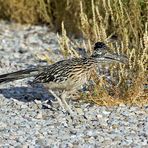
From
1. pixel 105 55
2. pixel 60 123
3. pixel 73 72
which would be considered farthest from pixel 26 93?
pixel 105 55

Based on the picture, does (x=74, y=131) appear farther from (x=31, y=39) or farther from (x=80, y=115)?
(x=31, y=39)

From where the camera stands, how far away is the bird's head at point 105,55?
6.24 meters

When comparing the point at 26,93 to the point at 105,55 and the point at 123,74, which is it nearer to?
the point at 123,74

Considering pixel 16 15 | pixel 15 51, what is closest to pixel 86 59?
pixel 15 51

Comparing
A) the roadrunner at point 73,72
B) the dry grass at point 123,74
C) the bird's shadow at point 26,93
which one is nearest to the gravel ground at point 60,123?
the bird's shadow at point 26,93

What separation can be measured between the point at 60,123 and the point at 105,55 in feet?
2.54

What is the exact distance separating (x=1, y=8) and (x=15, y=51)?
200 centimetres

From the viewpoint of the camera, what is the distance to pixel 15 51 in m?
9.24

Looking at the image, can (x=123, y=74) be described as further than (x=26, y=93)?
No

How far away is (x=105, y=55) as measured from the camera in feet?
20.6

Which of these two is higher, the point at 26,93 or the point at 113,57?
the point at 113,57

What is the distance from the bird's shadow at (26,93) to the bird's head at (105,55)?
899mm

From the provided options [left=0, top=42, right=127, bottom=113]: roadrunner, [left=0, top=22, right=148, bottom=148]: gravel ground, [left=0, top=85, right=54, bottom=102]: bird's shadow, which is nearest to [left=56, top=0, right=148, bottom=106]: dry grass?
[left=0, top=22, right=148, bottom=148]: gravel ground

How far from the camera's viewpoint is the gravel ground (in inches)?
221
